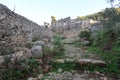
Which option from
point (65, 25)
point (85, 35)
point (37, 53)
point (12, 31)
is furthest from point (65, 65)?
point (65, 25)

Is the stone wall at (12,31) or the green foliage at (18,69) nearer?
the green foliage at (18,69)

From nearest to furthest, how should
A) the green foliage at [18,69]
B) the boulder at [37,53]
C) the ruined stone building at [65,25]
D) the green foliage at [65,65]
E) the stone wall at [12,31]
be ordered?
the green foliage at [18,69], the green foliage at [65,65], the boulder at [37,53], the stone wall at [12,31], the ruined stone building at [65,25]

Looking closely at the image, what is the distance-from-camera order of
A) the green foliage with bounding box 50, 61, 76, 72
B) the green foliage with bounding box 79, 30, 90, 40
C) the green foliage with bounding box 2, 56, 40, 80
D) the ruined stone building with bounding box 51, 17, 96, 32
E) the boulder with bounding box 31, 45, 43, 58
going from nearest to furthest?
the green foliage with bounding box 2, 56, 40, 80 → the green foliage with bounding box 50, 61, 76, 72 → the boulder with bounding box 31, 45, 43, 58 → the green foliage with bounding box 79, 30, 90, 40 → the ruined stone building with bounding box 51, 17, 96, 32

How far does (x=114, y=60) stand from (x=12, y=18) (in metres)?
3.99

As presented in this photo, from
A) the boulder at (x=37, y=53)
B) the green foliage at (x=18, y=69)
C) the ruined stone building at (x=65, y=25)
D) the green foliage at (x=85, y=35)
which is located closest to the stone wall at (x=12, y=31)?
the boulder at (x=37, y=53)

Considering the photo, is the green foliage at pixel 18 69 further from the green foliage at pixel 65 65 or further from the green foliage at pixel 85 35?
the green foliage at pixel 85 35

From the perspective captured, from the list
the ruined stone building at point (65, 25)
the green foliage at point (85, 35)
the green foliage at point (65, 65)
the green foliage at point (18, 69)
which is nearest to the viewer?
the green foliage at point (18, 69)

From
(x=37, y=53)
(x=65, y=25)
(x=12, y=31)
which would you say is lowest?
(x=37, y=53)

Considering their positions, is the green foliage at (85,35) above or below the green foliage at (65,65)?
above

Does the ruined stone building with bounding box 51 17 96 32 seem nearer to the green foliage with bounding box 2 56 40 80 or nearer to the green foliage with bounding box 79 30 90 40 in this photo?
the green foliage with bounding box 79 30 90 40

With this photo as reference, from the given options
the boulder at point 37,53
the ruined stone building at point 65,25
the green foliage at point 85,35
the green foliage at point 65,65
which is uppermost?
the ruined stone building at point 65,25

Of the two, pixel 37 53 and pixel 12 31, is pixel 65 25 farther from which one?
pixel 37 53

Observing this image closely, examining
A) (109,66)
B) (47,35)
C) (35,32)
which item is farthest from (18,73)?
(47,35)

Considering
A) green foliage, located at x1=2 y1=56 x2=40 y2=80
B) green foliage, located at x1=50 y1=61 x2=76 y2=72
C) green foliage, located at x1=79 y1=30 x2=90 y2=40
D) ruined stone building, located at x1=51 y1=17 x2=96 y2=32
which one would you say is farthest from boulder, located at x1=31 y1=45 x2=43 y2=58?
ruined stone building, located at x1=51 y1=17 x2=96 y2=32
